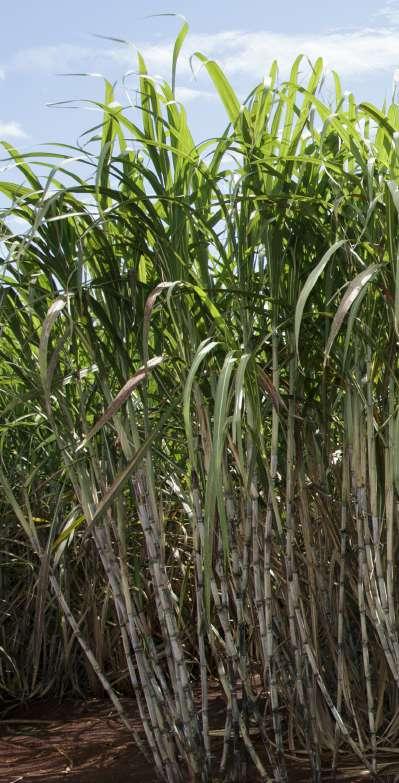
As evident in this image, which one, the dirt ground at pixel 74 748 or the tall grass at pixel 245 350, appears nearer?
the tall grass at pixel 245 350

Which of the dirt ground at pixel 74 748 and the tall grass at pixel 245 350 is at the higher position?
the tall grass at pixel 245 350

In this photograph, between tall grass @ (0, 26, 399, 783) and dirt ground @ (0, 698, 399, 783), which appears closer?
tall grass @ (0, 26, 399, 783)

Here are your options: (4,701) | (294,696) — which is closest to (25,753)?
(4,701)

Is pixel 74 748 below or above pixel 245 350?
below

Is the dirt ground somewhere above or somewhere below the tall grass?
below

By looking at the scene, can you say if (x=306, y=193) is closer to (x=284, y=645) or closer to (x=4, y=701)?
(x=284, y=645)

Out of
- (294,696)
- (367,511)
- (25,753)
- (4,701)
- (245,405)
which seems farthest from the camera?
(4,701)

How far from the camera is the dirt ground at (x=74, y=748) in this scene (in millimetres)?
2043

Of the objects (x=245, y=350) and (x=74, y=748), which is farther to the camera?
(x=74, y=748)

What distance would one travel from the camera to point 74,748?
2.39 meters

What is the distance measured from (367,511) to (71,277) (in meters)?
0.65

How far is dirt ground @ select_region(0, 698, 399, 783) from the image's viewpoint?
2043mm

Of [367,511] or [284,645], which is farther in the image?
[284,645]

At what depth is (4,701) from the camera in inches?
114
